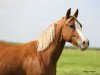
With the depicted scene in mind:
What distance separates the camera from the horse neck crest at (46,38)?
35.2 ft

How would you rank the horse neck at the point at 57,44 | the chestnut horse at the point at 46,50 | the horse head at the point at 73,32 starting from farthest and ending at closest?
the horse neck at the point at 57,44, the chestnut horse at the point at 46,50, the horse head at the point at 73,32

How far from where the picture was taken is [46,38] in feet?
35.3

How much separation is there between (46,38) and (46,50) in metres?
0.31

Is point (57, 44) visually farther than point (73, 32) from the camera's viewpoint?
Yes

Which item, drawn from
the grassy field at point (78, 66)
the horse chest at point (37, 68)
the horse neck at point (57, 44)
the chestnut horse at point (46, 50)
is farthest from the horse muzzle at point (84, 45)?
the grassy field at point (78, 66)

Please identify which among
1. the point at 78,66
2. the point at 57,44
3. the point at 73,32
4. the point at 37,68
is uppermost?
the point at 73,32

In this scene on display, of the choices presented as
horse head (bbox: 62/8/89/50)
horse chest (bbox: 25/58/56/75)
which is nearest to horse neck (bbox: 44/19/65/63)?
horse head (bbox: 62/8/89/50)

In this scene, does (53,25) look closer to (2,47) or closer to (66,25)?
(66,25)

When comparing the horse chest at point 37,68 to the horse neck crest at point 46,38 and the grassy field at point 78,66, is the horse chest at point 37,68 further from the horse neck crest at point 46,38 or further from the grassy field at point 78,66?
the grassy field at point 78,66

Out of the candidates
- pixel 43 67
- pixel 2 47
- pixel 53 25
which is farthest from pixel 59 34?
pixel 2 47

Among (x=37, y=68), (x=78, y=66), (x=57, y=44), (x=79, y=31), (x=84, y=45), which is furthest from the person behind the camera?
(x=78, y=66)

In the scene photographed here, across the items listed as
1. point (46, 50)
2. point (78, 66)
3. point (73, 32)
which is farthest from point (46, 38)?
point (78, 66)

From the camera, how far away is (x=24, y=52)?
11.0 m

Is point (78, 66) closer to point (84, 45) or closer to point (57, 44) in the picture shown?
point (57, 44)
